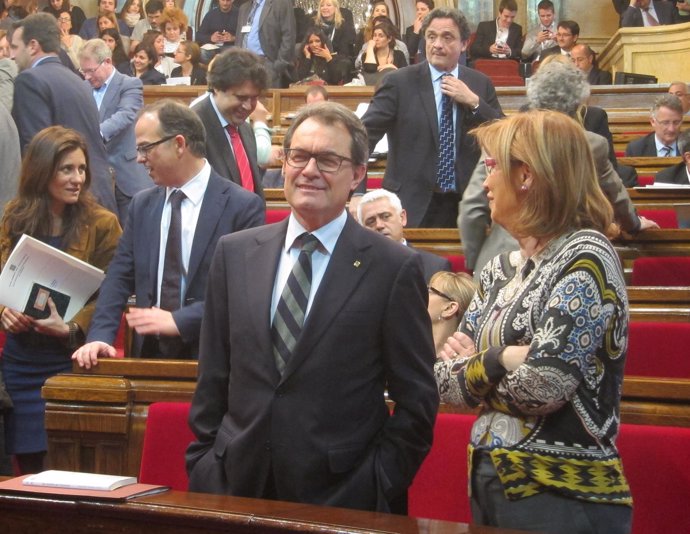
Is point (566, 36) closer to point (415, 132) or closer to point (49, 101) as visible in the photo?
point (415, 132)

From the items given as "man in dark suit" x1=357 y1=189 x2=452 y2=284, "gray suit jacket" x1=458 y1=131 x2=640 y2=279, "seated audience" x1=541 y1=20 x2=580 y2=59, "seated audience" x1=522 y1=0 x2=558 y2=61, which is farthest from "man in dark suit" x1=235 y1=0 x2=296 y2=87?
"gray suit jacket" x1=458 y1=131 x2=640 y2=279

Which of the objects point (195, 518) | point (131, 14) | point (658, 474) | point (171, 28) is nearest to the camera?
point (195, 518)

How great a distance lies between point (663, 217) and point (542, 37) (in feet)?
21.1

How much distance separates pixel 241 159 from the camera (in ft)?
11.8

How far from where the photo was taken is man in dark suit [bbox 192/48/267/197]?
137 inches

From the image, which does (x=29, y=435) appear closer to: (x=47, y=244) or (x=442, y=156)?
(x=47, y=244)

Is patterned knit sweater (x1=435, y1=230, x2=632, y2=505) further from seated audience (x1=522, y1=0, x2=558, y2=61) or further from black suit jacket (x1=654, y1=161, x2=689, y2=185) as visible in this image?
seated audience (x1=522, y1=0, x2=558, y2=61)

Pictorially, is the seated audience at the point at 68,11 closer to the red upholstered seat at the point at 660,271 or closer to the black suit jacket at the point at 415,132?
the black suit jacket at the point at 415,132

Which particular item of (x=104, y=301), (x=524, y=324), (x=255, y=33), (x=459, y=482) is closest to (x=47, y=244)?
(x=104, y=301)

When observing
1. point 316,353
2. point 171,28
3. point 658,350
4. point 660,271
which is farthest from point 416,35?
point 316,353

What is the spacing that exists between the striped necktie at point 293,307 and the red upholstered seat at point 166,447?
656 mm

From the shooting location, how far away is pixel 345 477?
1.85 metres

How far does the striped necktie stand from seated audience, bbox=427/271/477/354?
3.18 ft

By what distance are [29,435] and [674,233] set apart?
7.63ft
